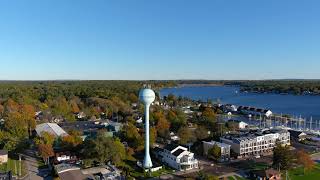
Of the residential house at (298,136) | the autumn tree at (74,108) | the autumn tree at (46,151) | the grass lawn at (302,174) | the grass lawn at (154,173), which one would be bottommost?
the grass lawn at (154,173)

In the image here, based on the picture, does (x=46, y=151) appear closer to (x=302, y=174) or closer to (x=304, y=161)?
(x=302, y=174)

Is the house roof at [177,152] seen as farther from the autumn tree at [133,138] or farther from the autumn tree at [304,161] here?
the autumn tree at [304,161]

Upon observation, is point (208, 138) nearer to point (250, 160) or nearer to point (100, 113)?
point (250, 160)

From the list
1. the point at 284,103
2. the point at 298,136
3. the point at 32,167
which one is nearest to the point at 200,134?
the point at 298,136

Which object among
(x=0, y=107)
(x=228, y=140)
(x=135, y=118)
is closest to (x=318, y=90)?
(x=135, y=118)

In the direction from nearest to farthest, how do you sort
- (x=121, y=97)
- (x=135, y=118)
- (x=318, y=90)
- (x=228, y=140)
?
(x=228, y=140), (x=135, y=118), (x=121, y=97), (x=318, y=90)

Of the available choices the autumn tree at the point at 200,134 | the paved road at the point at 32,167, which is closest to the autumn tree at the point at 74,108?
the paved road at the point at 32,167
